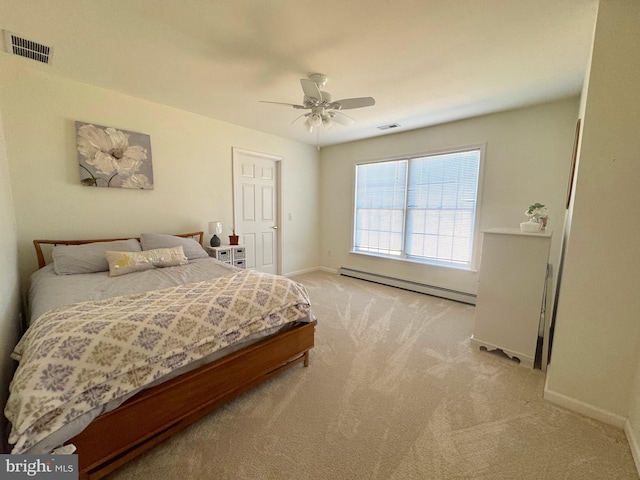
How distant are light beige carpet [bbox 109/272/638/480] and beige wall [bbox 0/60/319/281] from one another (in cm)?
248

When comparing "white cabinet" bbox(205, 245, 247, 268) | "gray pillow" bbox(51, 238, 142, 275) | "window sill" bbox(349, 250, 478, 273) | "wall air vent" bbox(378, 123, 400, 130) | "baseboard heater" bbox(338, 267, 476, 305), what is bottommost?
"baseboard heater" bbox(338, 267, 476, 305)

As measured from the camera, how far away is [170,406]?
4.38 feet

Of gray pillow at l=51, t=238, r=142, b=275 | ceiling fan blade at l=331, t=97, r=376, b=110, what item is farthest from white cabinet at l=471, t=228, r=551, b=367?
gray pillow at l=51, t=238, r=142, b=275

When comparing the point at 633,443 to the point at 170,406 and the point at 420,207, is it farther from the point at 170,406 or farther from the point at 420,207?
the point at 420,207

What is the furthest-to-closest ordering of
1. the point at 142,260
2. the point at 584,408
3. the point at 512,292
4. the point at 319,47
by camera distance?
the point at 142,260 → the point at 512,292 → the point at 319,47 → the point at 584,408

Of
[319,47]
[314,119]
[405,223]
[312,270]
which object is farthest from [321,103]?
[312,270]

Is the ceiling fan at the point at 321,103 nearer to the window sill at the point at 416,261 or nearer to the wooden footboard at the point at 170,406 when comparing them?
the wooden footboard at the point at 170,406

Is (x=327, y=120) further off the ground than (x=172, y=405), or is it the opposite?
(x=327, y=120)

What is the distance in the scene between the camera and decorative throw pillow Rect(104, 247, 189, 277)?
2.31 m

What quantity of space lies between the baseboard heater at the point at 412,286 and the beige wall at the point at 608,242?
188 centimetres

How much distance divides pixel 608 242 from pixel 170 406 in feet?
8.68

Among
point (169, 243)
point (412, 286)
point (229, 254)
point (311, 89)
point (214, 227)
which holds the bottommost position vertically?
point (412, 286)

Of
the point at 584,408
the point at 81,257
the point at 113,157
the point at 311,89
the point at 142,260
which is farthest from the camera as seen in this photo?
the point at 113,157

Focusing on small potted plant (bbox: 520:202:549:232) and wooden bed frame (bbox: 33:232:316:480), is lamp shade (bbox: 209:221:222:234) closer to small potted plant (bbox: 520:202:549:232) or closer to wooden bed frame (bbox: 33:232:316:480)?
wooden bed frame (bbox: 33:232:316:480)
